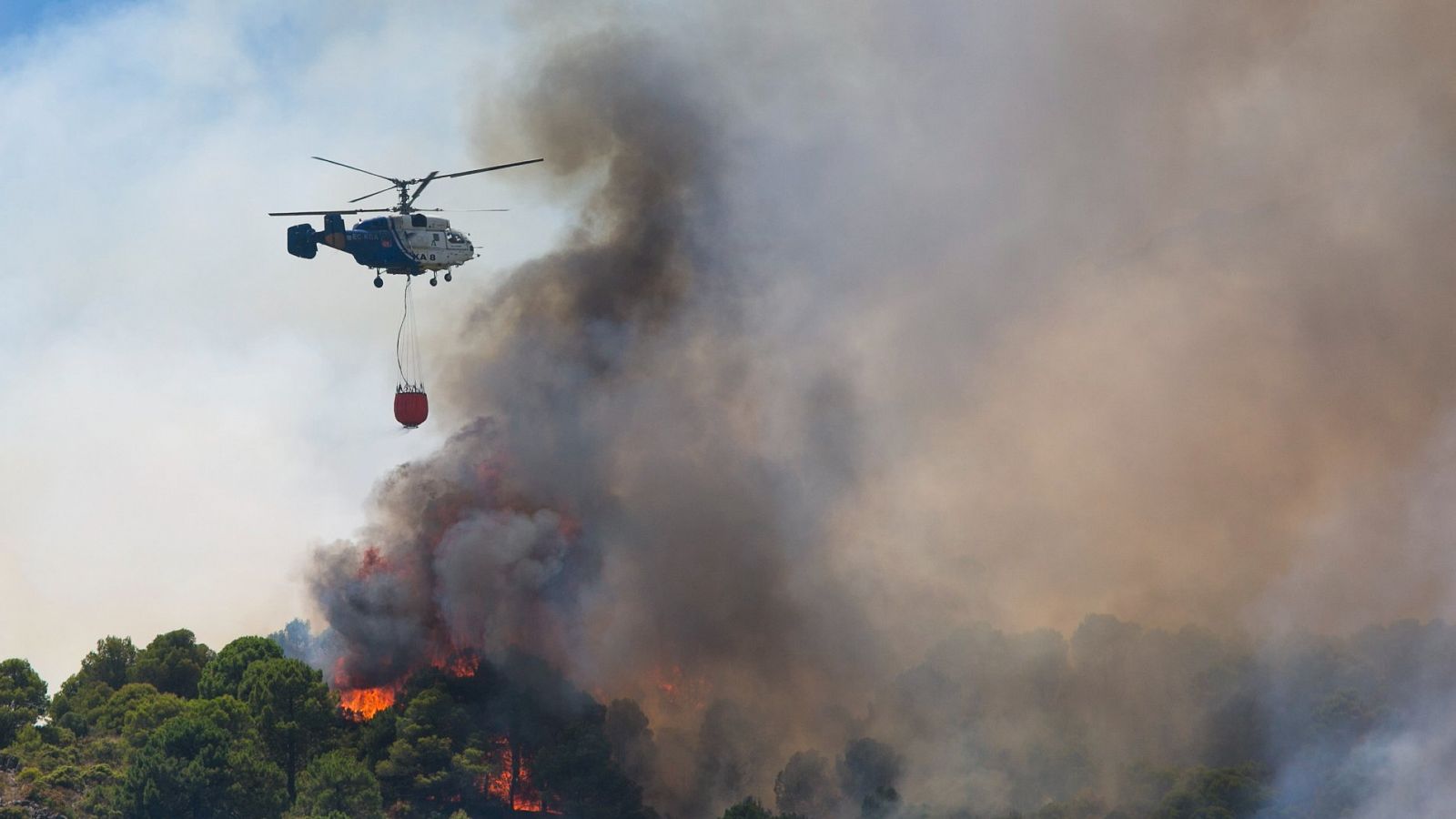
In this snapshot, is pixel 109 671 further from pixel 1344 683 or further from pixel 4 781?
pixel 1344 683

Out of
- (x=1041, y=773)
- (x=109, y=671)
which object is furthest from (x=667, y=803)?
(x=109, y=671)

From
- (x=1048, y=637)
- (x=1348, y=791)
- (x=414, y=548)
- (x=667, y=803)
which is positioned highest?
(x=414, y=548)

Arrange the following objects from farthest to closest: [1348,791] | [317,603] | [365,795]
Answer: [317,603]
[365,795]
[1348,791]

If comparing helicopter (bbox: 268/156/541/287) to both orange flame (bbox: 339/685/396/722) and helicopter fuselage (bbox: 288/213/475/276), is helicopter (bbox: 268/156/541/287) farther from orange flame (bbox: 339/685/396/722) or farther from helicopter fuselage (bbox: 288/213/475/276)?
orange flame (bbox: 339/685/396/722)

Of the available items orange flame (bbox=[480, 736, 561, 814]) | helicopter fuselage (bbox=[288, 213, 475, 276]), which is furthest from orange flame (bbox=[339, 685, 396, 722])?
helicopter fuselage (bbox=[288, 213, 475, 276])

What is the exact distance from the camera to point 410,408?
12706 centimetres

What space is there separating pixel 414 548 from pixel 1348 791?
67.6 m

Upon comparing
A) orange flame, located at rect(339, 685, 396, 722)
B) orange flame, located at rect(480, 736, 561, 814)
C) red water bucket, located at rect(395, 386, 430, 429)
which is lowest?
orange flame, located at rect(480, 736, 561, 814)

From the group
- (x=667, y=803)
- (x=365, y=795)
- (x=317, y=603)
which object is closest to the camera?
(x=365, y=795)

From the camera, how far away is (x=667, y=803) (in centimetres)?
12888

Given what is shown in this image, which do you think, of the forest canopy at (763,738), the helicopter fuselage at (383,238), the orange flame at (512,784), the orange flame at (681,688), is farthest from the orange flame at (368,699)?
the helicopter fuselage at (383,238)

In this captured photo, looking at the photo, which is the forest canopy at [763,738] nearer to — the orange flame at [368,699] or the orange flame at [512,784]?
the orange flame at [512,784]

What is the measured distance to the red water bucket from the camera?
416ft

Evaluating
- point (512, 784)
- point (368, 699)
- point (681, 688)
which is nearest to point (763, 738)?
point (681, 688)
